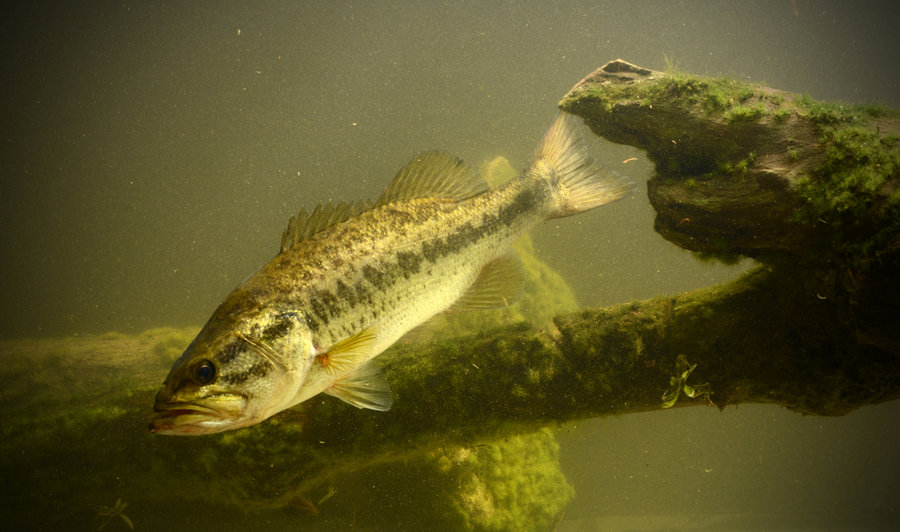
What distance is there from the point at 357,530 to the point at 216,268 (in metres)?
21.7

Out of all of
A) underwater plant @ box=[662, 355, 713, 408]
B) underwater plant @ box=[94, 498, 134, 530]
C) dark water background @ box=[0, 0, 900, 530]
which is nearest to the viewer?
underwater plant @ box=[662, 355, 713, 408]

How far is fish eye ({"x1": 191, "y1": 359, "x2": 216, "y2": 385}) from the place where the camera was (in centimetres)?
186

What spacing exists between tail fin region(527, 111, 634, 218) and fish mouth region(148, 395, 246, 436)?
3020mm

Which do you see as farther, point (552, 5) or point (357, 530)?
point (552, 5)

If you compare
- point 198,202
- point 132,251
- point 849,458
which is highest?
point 198,202

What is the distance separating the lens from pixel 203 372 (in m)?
1.86

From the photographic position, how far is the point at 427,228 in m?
2.89

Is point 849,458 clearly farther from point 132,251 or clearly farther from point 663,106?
point 132,251

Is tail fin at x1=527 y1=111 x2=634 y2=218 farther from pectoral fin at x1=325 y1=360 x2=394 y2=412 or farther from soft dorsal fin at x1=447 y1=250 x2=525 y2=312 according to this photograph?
pectoral fin at x1=325 y1=360 x2=394 y2=412

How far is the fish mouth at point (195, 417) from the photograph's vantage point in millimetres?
1748

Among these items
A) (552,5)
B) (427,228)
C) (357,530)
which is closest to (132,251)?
(357,530)

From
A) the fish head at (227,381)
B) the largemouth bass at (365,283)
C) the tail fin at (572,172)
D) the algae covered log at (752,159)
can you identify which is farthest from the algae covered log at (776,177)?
the fish head at (227,381)

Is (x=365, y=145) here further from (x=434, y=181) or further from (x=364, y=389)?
(x=364, y=389)

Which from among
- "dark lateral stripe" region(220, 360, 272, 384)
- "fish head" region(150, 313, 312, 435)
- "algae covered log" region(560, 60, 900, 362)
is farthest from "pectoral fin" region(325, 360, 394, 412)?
"algae covered log" region(560, 60, 900, 362)
